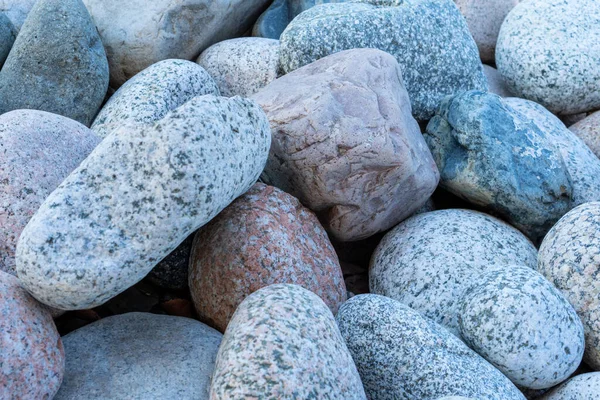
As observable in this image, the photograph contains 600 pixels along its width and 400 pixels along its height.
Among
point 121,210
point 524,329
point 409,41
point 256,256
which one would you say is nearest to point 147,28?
point 409,41

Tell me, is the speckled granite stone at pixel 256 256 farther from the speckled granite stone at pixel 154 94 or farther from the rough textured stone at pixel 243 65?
the rough textured stone at pixel 243 65

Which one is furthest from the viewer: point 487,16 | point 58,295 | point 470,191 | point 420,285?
point 487,16

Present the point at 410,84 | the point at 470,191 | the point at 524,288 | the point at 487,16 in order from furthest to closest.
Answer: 1. the point at 487,16
2. the point at 410,84
3. the point at 470,191
4. the point at 524,288

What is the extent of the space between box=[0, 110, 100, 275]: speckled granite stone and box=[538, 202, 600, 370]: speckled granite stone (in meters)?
1.81

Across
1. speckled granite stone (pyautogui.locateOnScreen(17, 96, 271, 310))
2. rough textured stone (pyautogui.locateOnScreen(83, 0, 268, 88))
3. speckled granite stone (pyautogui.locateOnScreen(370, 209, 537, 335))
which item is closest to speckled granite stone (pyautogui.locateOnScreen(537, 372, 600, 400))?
speckled granite stone (pyautogui.locateOnScreen(370, 209, 537, 335))

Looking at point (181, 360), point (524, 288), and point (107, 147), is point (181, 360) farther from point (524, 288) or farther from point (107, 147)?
point (524, 288)

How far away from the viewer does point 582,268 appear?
8.36ft

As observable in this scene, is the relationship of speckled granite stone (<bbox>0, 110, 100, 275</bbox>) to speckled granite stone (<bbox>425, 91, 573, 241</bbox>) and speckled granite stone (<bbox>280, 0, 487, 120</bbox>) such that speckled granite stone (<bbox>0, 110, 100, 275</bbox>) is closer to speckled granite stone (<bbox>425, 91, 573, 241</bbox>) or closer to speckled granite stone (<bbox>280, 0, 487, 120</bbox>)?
speckled granite stone (<bbox>280, 0, 487, 120</bbox>)

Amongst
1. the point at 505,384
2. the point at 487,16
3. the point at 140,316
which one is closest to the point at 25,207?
the point at 140,316

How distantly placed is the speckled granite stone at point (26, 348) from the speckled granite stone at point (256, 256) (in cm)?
60

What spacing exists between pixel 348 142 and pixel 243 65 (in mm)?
1172

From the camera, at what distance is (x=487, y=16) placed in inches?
174

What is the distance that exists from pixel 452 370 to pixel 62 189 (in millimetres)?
1326

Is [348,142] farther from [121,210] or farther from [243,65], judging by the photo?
[243,65]
